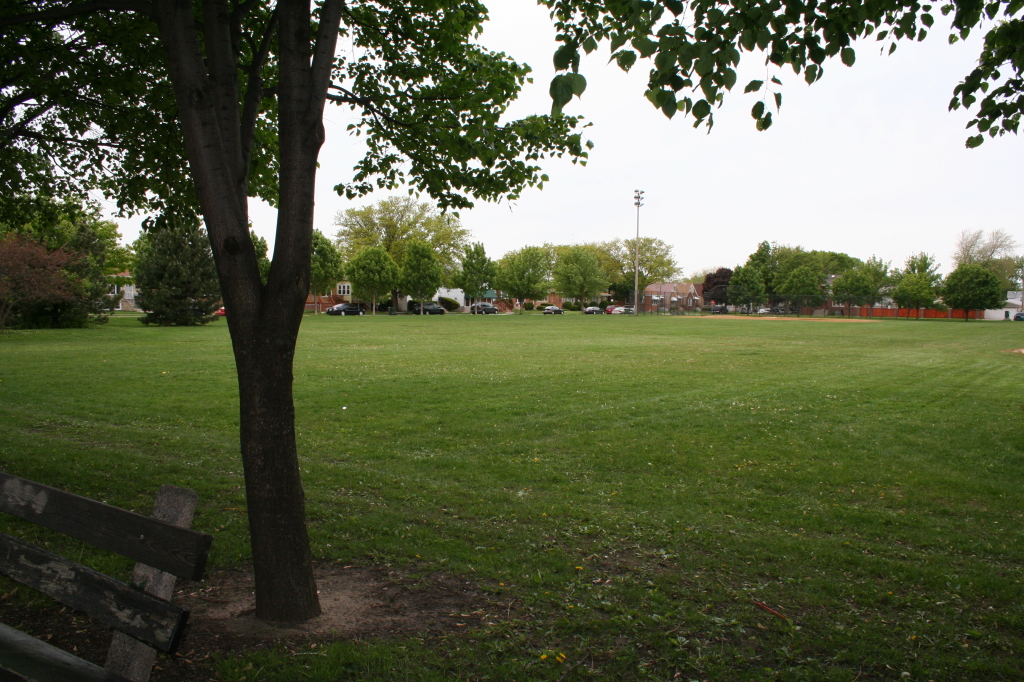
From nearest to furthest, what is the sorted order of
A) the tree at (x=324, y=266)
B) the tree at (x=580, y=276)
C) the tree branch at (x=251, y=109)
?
the tree branch at (x=251, y=109)
the tree at (x=324, y=266)
the tree at (x=580, y=276)

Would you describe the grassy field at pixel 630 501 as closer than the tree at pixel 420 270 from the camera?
Yes

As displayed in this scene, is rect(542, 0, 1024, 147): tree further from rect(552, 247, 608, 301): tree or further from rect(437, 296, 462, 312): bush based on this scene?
rect(552, 247, 608, 301): tree

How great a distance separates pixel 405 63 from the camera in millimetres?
8492

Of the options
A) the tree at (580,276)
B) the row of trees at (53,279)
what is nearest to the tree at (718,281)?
the tree at (580,276)

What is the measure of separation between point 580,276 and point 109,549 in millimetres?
94419

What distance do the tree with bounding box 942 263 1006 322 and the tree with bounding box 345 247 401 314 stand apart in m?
67.0

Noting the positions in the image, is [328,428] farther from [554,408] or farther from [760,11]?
[760,11]

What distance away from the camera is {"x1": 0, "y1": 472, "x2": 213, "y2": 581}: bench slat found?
257 cm

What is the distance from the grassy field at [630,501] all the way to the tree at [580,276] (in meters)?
79.7

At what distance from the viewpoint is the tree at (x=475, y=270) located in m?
80.3

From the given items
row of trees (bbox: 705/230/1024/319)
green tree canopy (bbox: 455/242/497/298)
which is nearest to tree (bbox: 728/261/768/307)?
row of trees (bbox: 705/230/1024/319)

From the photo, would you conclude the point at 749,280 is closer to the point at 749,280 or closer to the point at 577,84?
the point at 749,280

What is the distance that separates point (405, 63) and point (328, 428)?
19.1ft

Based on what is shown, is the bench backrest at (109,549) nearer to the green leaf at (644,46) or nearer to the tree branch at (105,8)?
the tree branch at (105,8)
